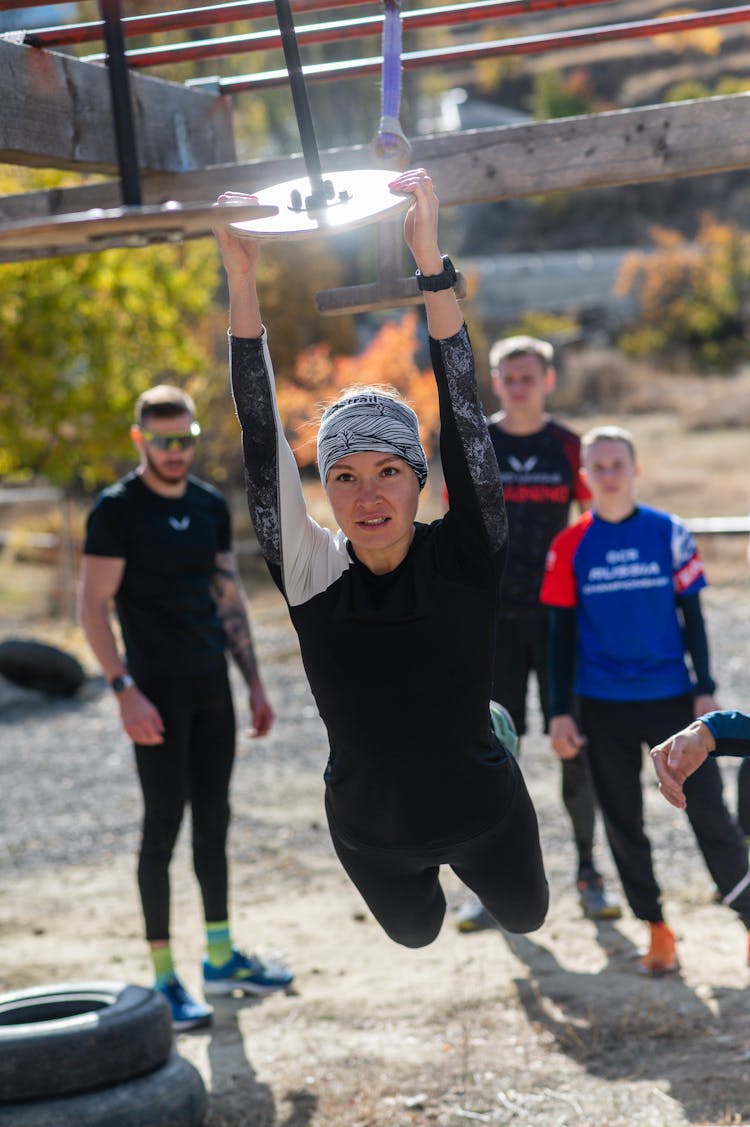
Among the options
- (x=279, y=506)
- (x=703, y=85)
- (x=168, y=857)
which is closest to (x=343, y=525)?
(x=279, y=506)

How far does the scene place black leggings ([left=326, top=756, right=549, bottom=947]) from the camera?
351 cm

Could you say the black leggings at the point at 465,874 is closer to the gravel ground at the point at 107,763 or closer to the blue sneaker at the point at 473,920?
the blue sneaker at the point at 473,920

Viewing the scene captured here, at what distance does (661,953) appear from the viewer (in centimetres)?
557

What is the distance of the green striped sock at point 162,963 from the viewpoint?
5.43 metres

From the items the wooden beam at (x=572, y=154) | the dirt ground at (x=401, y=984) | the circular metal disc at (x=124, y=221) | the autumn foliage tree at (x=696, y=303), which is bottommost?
the dirt ground at (x=401, y=984)

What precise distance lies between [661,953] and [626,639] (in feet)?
4.31

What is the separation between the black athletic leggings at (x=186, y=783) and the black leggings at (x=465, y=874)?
5.73 ft

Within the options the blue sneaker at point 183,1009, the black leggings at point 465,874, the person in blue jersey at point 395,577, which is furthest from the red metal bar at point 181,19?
the blue sneaker at point 183,1009

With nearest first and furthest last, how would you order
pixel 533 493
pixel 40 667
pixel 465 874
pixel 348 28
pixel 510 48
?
pixel 465 874 < pixel 348 28 < pixel 510 48 < pixel 533 493 < pixel 40 667

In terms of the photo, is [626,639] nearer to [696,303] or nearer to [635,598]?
[635,598]

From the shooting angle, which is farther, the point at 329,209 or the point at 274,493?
the point at 274,493

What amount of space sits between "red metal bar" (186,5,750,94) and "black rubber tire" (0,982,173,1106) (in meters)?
3.00

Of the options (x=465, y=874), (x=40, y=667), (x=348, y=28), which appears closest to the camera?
(x=465, y=874)

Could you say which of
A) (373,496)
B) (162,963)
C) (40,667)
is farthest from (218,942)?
(40,667)
